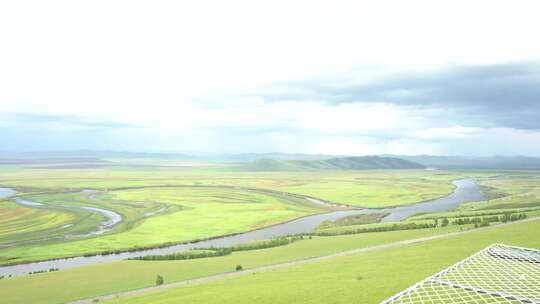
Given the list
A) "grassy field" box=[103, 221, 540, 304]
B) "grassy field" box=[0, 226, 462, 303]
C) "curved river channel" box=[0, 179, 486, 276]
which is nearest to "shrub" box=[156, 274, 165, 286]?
"grassy field" box=[0, 226, 462, 303]

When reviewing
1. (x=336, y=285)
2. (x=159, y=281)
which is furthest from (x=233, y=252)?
(x=336, y=285)

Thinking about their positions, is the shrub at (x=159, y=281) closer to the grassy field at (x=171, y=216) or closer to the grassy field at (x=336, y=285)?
the grassy field at (x=336, y=285)

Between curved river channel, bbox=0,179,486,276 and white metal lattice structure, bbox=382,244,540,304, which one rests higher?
white metal lattice structure, bbox=382,244,540,304

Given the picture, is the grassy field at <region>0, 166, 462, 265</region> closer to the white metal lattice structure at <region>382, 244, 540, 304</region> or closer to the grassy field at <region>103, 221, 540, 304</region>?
the grassy field at <region>103, 221, 540, 304</region>

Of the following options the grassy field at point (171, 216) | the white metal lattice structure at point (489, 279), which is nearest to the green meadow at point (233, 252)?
the grassy field at point (171, 216)

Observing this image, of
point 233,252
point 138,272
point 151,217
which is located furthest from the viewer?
point 151,217

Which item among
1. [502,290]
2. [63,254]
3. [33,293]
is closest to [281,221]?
[63,254]

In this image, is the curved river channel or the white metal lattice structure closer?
the white metal lattice structure

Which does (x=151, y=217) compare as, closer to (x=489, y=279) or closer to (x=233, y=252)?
(x=233, y=252)

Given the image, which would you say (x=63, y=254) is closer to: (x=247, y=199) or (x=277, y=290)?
(x=277, y=290)
